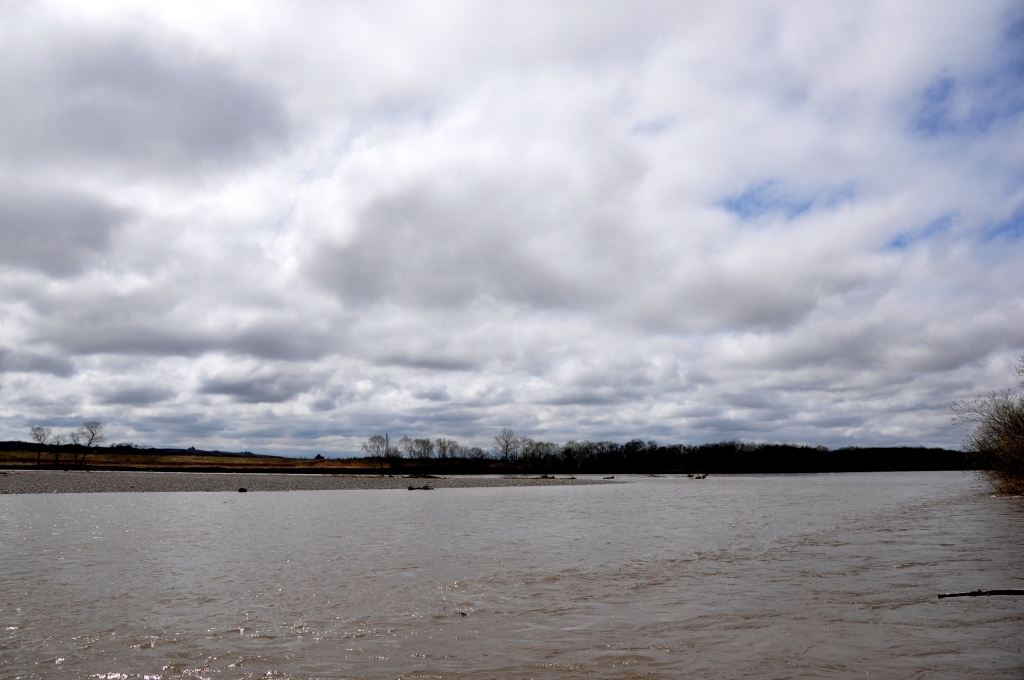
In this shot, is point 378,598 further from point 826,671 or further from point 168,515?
point 168,515

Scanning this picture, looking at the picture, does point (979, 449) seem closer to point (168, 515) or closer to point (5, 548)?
point (168, 515)

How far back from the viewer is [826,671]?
10727 mm

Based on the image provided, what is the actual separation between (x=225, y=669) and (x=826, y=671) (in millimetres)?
10161

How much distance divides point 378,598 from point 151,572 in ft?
29.2

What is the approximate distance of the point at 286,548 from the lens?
27359 millimetres

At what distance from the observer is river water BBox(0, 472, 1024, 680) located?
11.4 m

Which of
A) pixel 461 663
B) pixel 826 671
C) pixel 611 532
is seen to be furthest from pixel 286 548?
pixel 826 671

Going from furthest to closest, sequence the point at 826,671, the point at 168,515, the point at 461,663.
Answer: the point at 168,515 → the point at 461,663 → the point at 826,671

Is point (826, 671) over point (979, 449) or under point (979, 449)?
under

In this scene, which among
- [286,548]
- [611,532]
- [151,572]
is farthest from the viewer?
[611,532]

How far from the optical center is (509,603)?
648 inches

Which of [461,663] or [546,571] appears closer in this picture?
[461,663]

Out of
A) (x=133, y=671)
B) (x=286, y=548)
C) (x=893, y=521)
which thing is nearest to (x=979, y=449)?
(x=893, y=521)

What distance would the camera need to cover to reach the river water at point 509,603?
11406 millimetres
